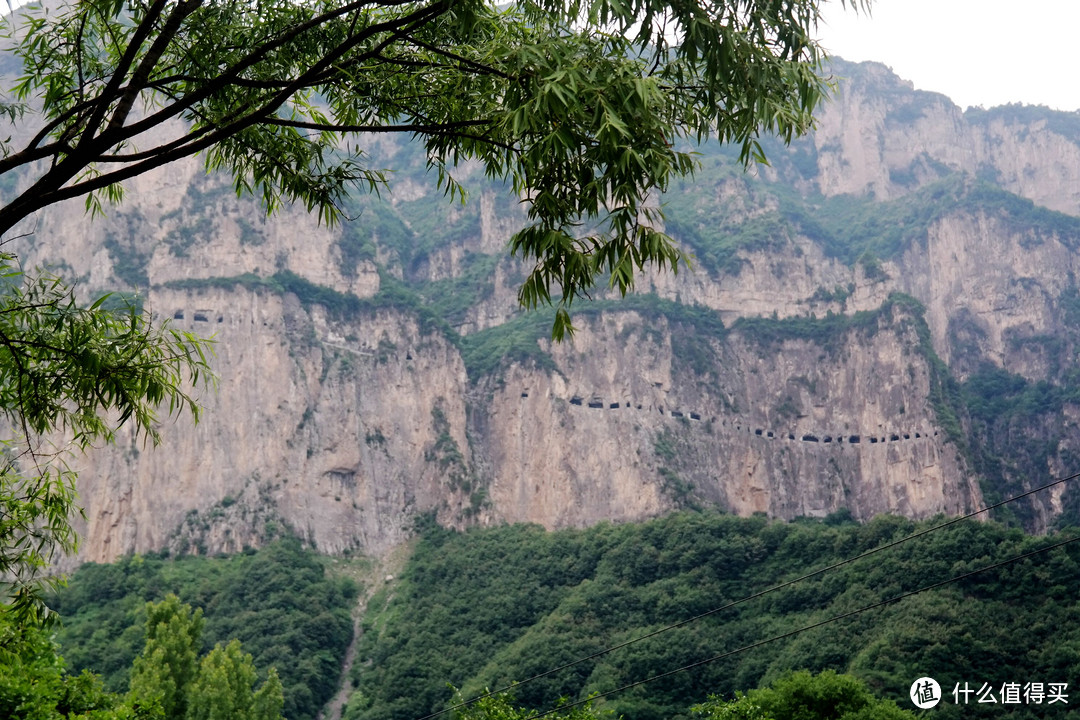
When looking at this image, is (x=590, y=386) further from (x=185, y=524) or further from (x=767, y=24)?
(x=767, y=24)

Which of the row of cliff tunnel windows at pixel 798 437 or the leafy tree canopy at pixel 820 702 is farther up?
the row of cliff tunnel windows at pixel 798 437

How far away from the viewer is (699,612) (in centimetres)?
5847

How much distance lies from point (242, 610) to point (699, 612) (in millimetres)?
26280

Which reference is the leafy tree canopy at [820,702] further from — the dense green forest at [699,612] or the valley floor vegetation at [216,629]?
the valley floor vegetation at [216,629]

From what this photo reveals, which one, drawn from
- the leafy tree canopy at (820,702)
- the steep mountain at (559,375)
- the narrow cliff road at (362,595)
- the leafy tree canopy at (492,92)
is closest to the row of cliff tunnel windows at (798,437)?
the steep mountain at (559,375)

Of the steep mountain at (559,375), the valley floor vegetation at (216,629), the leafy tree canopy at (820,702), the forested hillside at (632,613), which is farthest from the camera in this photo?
the steep mountain at (559,375)

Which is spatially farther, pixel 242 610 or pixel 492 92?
pixel 242 610

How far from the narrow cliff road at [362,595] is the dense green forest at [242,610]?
544mm

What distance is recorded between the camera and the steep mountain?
82.0 m

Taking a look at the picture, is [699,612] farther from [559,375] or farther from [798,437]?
[798,437]

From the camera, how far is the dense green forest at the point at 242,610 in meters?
57.0

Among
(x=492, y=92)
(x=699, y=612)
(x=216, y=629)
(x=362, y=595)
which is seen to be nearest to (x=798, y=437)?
(x=699, y=612)

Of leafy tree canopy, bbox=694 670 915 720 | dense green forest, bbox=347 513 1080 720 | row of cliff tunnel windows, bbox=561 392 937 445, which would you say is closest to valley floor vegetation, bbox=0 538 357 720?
dense green forest, bbox=347 513 1080 720

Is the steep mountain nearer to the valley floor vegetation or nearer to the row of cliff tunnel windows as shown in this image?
the row of cliff tunnel windows
